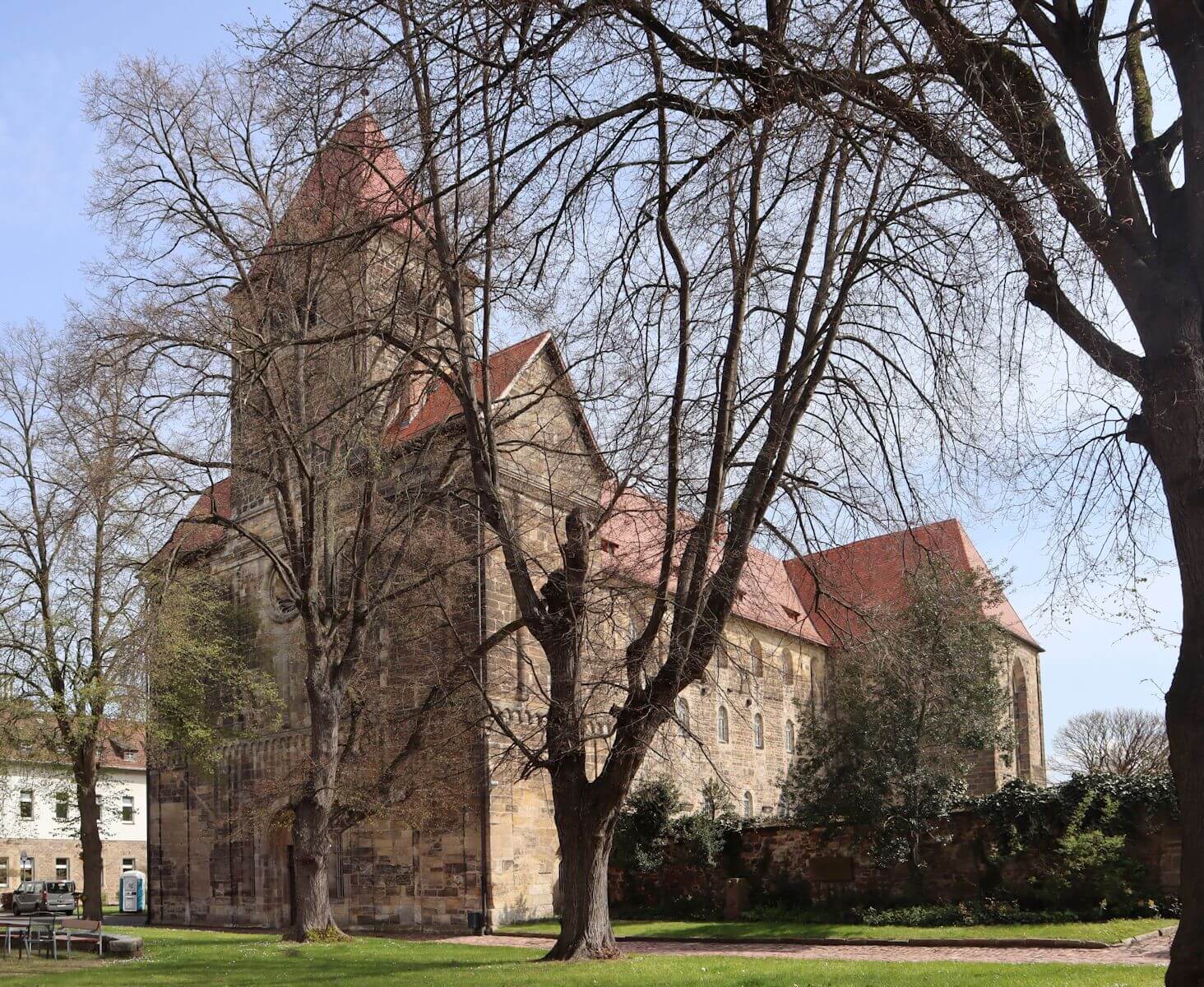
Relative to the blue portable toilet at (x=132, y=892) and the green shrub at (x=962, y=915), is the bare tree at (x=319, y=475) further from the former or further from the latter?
the blue portable toilet at (x=132, y=892)

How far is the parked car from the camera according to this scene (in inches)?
1350

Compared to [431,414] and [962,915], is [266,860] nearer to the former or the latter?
[431,414]

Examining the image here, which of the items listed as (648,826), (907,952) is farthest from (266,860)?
(907,952)

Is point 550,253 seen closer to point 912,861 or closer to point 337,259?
point 337,259

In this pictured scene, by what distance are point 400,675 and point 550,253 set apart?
1565cm

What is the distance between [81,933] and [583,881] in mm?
8293

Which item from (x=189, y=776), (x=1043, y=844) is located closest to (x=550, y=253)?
(x=1043, y=844)

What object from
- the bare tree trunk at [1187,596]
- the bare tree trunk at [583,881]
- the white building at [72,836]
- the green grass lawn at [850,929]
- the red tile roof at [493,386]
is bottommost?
the white building at [72,836]

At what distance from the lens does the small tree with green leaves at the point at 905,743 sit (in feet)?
→ 71.6

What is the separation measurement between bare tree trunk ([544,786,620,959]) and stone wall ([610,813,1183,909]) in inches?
395

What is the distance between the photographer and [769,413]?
496 inches

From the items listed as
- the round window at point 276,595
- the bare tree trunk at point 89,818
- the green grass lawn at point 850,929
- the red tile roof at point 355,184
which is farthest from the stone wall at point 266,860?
the red tile roof at point 355,184

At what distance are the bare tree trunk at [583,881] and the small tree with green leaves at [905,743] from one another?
7666 millimetres

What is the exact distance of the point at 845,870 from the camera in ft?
75.6
